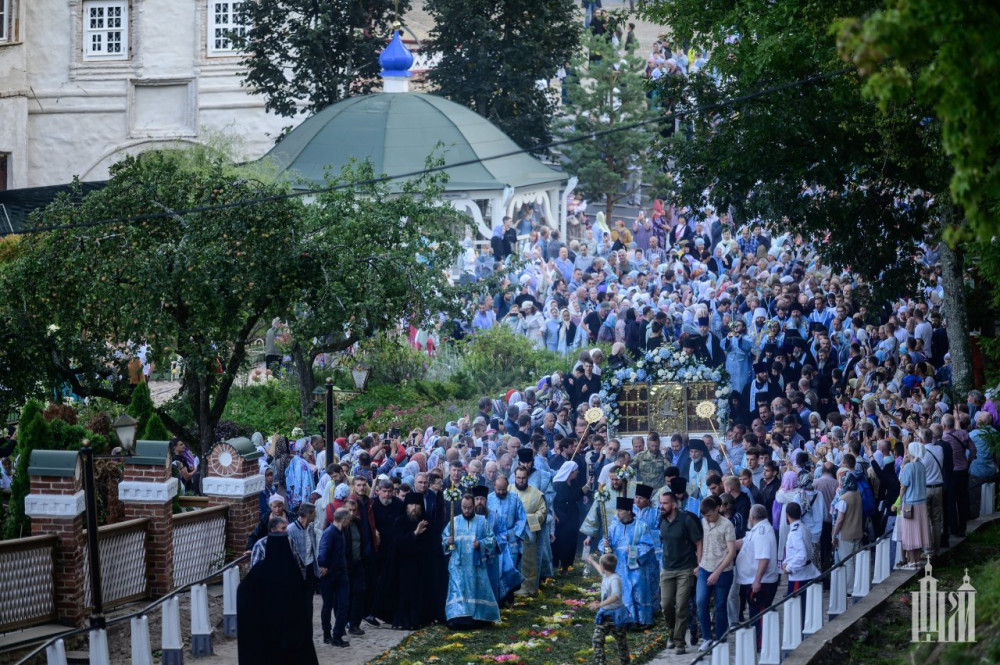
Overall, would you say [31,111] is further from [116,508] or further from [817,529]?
[817,529]

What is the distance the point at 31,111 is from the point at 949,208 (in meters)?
35.9

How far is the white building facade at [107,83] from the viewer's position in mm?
47094

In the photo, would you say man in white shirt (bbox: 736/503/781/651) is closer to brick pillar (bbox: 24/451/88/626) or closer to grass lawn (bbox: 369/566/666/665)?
grass lawn (bbox: 369/566/666/665)

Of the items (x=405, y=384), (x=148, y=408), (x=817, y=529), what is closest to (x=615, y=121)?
(x=405, y=384)

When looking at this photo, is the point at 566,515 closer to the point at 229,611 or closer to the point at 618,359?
the point at 618,359

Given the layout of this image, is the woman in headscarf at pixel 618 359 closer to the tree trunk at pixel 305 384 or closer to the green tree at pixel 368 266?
the green tree at pixel 368 266

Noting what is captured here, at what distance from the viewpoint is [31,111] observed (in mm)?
48156

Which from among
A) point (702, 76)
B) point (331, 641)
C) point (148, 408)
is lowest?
point (331, 641)

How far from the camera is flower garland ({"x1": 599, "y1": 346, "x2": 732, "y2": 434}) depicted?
2245 cm

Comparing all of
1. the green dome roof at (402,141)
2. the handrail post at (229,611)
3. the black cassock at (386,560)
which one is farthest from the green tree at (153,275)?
the green dome roof at (402,141)

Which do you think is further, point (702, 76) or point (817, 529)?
point (702, 76)

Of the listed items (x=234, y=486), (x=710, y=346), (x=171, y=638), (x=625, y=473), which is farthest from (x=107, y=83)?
(x=171, y=638)

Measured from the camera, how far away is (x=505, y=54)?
38812 millimetres

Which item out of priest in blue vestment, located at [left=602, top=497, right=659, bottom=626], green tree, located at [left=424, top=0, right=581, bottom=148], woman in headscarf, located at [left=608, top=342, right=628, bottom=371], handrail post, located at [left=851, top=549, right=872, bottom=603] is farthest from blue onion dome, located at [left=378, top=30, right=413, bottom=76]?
handrail post, located at [left=851, top=549, right=872, bottom=603]
